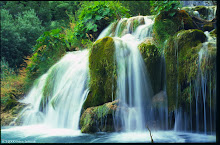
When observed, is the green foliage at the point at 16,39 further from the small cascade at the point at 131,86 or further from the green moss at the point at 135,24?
the small cascade at the point at 131,86

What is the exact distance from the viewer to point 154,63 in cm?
608

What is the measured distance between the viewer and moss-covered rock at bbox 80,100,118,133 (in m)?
5.55

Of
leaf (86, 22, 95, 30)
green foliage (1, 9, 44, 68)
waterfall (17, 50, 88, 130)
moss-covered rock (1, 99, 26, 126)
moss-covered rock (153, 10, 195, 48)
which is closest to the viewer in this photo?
waterfall (17, 50, 88, 130)

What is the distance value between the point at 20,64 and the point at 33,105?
6103mm

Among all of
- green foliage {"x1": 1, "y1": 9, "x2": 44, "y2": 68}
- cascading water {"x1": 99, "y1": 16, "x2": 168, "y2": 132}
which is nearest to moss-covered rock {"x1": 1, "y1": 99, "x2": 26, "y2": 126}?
cascading water {"x1": 99, "y1": 16, "x2": 168, "y2": 132}

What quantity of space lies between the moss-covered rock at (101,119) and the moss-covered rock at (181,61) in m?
1.59

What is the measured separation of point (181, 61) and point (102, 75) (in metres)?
2.20

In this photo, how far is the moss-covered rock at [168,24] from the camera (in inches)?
265

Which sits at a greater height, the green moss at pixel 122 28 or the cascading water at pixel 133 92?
the green moss at pixel 122 28

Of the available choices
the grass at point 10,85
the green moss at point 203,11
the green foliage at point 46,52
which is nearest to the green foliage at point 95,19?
the green foliage at point 46,52

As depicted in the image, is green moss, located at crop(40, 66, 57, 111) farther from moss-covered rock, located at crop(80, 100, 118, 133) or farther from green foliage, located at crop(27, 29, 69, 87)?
moss-covered rock, located at crop(80, 100, 118, 133)

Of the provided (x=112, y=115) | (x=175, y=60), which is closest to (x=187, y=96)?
(x=175, y=60)

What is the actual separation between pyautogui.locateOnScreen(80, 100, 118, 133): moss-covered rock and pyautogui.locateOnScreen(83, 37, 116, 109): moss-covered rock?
1.17 feet

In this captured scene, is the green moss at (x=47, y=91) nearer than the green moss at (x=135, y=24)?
Yes
